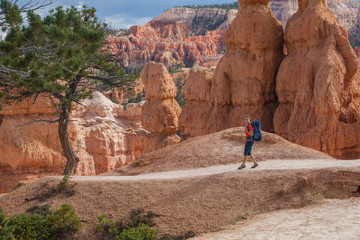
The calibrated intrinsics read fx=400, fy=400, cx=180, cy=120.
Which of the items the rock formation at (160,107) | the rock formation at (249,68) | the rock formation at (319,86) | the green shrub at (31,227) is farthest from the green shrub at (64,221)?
the rock formation at (160,107)

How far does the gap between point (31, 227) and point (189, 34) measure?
15211 cm

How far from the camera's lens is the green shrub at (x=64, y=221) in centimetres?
1032

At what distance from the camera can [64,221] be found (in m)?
10.4

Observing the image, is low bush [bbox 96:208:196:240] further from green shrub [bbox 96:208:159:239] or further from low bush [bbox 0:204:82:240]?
low bush [bbox 0:204:82:240]

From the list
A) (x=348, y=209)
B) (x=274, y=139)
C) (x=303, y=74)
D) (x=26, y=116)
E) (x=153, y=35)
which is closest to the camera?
(x=348, y=209)

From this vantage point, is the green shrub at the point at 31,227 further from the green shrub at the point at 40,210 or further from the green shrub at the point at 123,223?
the green shrub at the point at 123,223

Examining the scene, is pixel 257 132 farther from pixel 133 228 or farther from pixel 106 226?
pixel 106 226

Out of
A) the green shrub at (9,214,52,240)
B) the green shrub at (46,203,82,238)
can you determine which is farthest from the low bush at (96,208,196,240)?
the green shrub at (9,214,52,240)

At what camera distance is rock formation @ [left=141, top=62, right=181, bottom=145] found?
27.2 m

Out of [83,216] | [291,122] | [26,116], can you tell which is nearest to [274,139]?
[291,122]

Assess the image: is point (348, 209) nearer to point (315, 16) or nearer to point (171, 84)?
point (315, 16)

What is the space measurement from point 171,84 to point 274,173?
1745 centimetres

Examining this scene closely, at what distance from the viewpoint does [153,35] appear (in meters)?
151

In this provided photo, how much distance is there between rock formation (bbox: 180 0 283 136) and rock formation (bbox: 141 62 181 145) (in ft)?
18.2
